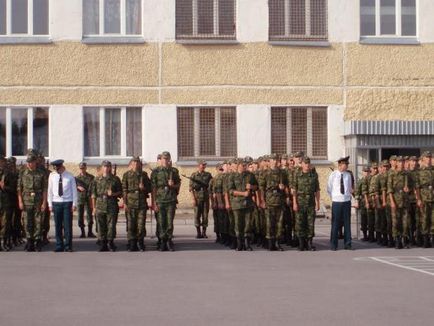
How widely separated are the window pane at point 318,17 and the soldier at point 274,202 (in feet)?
42.4

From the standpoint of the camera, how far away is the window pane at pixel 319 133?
121ft

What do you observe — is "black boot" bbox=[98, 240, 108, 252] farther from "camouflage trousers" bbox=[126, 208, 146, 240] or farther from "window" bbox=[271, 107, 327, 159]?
"window" bbox=[271, 107, 327, 159]

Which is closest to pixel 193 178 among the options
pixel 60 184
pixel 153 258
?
pixel 60 184

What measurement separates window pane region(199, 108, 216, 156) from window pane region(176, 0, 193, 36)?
8.02 feet

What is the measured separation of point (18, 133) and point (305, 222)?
14301 millimetres

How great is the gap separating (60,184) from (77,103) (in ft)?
39.2

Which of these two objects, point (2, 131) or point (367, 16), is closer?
point (2, 131)

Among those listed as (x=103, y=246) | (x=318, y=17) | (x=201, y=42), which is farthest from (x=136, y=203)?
(x=318, y=17)

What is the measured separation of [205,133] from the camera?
36500mm

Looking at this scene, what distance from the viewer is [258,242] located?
2622 cm

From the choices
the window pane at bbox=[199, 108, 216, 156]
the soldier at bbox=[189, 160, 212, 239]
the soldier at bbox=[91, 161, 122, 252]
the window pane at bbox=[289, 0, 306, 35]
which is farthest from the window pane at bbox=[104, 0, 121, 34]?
the soldier at bbox=[91, 161, 122, 252]

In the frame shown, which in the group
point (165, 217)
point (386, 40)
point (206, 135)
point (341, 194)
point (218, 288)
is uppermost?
point (386, 40)

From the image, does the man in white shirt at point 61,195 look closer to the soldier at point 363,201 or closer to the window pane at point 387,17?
the soldier at point 363,201

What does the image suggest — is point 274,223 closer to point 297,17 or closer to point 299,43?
point 299,43
